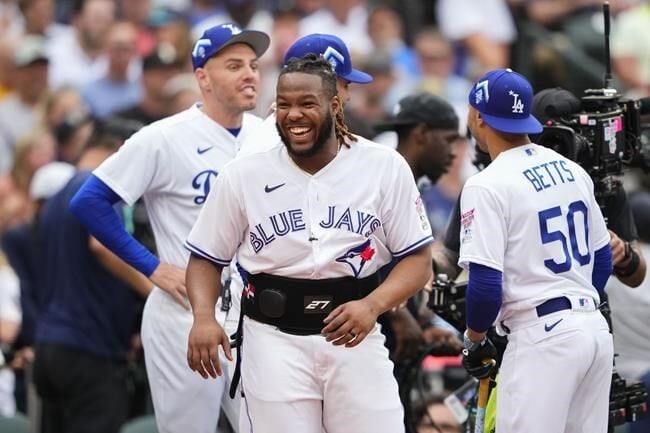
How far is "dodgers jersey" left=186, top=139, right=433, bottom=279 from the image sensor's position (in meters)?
6.44

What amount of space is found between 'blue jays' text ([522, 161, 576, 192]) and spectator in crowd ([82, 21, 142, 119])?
7271mm

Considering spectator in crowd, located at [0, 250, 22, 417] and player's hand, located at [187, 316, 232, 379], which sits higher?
player's hand, located at [187, 316, 232, 379]

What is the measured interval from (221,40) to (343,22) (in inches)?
294

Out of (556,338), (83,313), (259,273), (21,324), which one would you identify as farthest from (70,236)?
(556,338)

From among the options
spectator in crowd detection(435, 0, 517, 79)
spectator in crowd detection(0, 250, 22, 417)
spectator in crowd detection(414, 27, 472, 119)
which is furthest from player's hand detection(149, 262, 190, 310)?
spectator in crowd detection(435, 0, 517, 79)

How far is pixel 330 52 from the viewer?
7.29 meters

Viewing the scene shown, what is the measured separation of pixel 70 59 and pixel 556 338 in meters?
8.67

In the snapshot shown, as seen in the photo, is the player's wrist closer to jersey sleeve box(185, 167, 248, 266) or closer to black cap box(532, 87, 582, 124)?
jersey sleeve box(185, 167, 248, 266)

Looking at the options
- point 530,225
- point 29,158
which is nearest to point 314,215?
point 530,225

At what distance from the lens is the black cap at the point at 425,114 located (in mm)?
8602

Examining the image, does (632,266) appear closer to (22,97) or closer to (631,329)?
(631,329)

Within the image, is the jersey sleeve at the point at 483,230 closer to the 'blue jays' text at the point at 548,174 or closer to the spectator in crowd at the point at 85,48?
the 'blue jays' text at the point at 548,174

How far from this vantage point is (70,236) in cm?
964

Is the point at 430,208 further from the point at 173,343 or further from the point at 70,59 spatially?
the point at 173,343
